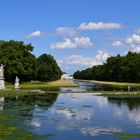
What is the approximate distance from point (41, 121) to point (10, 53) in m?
91.6

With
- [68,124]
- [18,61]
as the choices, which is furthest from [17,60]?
[68,124]

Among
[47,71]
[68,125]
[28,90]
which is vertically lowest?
[68,125]

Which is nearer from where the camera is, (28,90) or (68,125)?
(68,125)

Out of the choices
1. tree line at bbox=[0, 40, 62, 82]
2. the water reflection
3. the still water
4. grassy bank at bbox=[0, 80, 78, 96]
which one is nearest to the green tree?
tree line at bbox=[0, 40, 62, 82]

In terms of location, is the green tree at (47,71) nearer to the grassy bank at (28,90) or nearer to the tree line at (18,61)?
the tree line at (18,61)

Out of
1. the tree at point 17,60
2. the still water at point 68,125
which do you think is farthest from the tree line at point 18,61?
the still water at point 68,125

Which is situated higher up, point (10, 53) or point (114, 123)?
point (10, 53)

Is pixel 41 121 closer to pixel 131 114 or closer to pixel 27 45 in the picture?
pixel 131 114

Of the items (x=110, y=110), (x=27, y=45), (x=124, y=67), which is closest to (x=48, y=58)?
(x=124, y=67)

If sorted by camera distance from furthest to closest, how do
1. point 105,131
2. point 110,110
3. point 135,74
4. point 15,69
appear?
point 135,74
point 15,69
point 110,110
point 105,131

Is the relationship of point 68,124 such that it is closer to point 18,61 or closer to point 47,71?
point 18,61

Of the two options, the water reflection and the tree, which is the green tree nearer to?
the tree

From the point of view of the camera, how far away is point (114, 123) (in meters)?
40.1

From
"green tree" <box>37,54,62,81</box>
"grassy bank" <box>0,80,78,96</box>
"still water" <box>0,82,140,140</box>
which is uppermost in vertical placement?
"green tree" <box>37,54,62,81</box>
